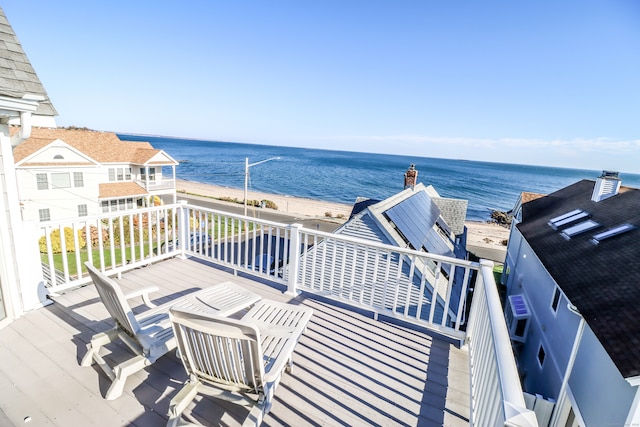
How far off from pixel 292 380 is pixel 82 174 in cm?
1970

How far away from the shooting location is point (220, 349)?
1.78 meters

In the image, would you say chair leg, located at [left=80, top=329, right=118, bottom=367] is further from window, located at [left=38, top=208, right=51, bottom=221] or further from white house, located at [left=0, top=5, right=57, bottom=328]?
window, located at [left=38, top=208, right=51, bottom=221]

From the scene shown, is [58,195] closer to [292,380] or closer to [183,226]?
[183,226]

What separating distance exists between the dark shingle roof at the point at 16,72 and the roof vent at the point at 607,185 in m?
15.0

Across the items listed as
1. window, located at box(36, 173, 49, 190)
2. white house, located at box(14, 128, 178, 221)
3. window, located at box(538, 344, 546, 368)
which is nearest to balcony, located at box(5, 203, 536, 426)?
window, located at box(538, 344, 546, 368)

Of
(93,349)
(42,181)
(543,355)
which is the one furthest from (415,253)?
(42,181)

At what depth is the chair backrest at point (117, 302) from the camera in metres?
2.11

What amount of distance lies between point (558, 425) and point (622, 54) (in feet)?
103

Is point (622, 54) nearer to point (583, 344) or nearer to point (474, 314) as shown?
point (583, 344)

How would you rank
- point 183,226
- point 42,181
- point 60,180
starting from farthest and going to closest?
point 60,180
point 42,181
point 183,226

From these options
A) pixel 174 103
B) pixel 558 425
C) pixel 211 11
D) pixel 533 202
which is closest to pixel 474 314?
pixel 558 425

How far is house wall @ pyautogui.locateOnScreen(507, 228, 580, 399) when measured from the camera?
646 centimetres

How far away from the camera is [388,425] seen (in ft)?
6.84

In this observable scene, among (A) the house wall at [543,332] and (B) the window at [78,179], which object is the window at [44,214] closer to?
(B) the window at [78,179]
